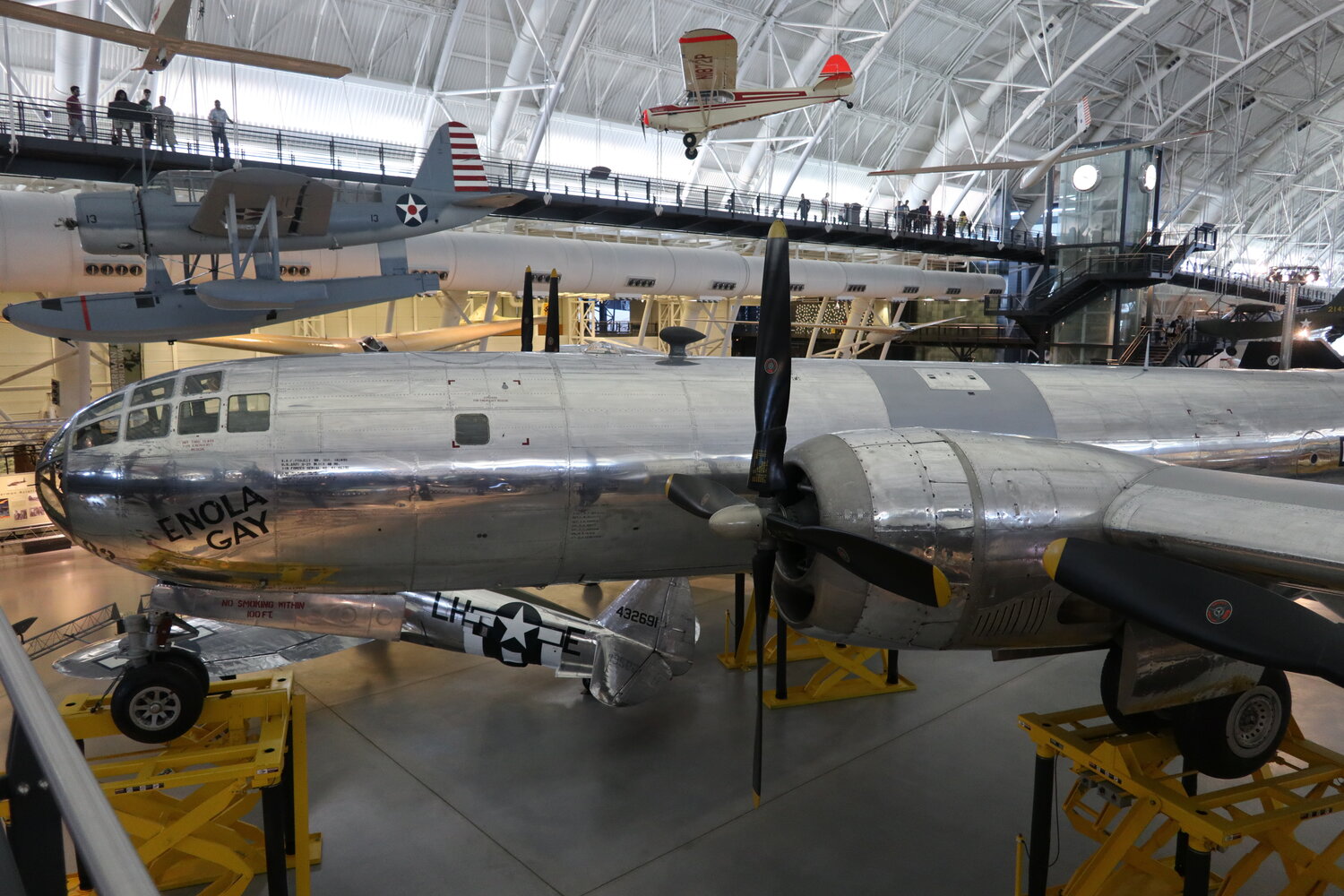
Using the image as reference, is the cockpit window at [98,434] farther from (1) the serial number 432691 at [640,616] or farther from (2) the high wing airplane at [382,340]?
(2) the high wing airplane at [382,340]

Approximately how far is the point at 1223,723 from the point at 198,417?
9.94 m

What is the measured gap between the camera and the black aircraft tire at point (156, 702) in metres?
7.23

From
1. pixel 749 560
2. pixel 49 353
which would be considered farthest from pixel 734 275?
pixel 49 353

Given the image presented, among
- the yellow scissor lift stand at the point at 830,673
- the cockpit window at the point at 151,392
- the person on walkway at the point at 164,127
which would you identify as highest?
the person on walkway at the point at 164,127

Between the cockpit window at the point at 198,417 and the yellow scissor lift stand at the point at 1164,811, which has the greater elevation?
the cockpit window at the point at 198,417

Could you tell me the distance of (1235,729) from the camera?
23.0 ft

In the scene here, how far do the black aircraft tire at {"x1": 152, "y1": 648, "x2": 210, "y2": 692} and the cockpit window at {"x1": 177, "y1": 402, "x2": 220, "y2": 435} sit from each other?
217 cm

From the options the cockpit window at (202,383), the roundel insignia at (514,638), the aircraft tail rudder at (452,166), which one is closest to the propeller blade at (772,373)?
the roundel insignia at (514,638)

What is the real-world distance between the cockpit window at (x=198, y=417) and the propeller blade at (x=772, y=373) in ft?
18.2

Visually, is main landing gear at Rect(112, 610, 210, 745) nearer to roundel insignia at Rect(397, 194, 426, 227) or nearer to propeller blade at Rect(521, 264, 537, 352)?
propeller blade at Rect(521, 264, 537, 352)

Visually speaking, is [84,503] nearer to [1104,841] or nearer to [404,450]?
[404,450]

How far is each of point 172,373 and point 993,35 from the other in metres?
45.3

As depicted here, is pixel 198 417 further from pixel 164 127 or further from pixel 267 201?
pixel 164 127

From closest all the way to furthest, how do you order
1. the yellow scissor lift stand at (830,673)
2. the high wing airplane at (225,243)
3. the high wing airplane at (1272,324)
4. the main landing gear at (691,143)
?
1. the yellow scissor lift stand at (830,673)
2. the high wing airplane at (225,243)
3. the high wing airplane at (1272,324)
4. the main landing gear at (691,143)
